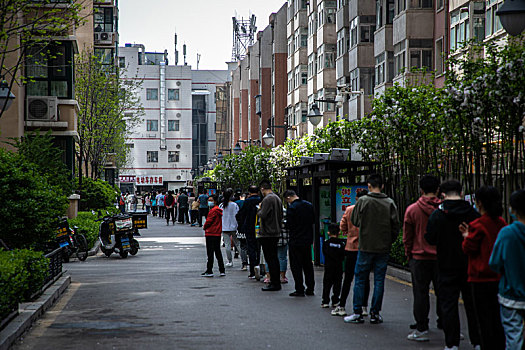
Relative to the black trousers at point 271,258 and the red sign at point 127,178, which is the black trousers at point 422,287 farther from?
the red sign at point 127,178

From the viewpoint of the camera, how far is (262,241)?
1529 centimetres

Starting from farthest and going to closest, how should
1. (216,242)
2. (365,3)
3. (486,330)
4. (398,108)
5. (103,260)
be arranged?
Answer: (365,3)
(103,260)
(398,108)
(216,242)
(486,330)

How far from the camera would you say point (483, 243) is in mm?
7805

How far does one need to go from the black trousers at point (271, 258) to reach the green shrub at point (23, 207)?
3.96 meters

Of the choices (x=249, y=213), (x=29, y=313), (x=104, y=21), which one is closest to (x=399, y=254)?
(x=249, y=213)

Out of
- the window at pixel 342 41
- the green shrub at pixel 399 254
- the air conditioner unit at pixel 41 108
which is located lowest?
the green shrub at pixel 399 254

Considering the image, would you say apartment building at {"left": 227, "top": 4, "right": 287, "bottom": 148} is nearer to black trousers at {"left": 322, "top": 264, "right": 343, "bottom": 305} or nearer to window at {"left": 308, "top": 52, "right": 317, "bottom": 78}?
window at {"left": 308, "top": 52, "right": 317, "bottom": 78}

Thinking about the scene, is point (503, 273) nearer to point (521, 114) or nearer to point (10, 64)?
point (521, 114)

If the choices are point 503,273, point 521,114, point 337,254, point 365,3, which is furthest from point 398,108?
point 365,3

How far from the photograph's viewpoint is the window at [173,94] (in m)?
112

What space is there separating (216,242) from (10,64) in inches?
415

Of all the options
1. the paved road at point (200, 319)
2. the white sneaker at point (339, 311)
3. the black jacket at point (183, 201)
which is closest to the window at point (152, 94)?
the black jacket at point (183, 201)

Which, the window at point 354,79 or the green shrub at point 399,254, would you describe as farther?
the window at point 354,79

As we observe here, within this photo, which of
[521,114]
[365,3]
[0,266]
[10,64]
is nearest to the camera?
[0,266]
